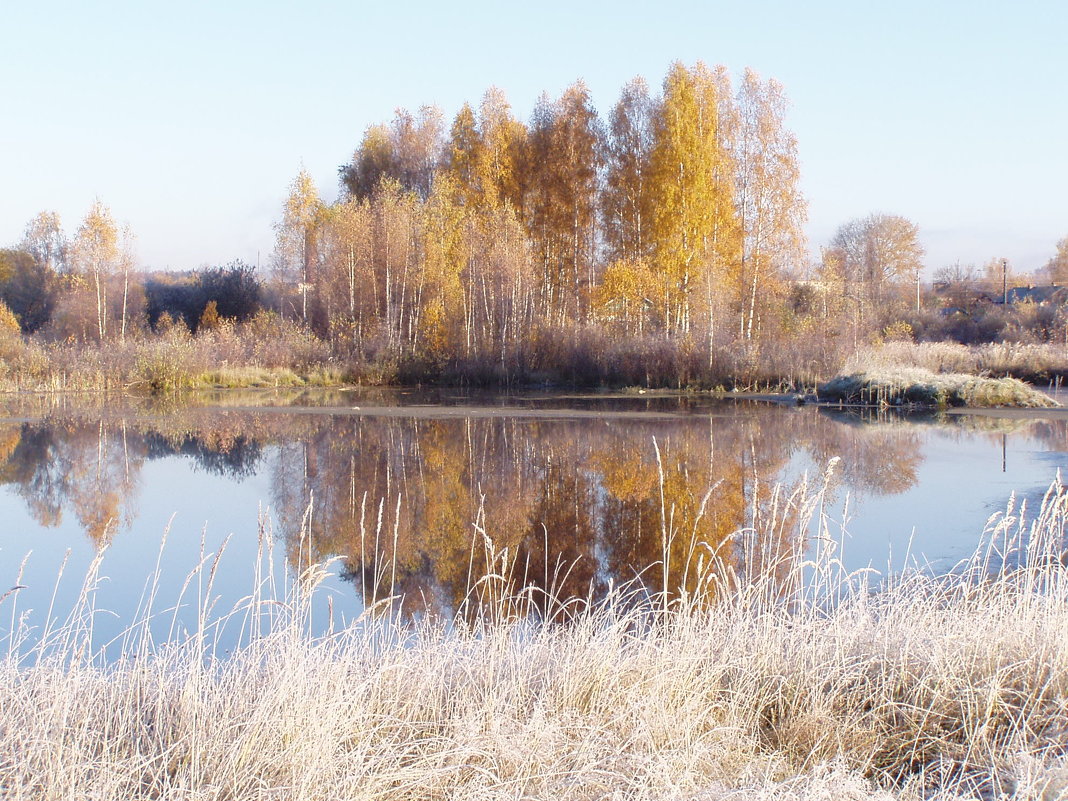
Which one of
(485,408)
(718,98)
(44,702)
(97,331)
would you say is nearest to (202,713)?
(44,702)

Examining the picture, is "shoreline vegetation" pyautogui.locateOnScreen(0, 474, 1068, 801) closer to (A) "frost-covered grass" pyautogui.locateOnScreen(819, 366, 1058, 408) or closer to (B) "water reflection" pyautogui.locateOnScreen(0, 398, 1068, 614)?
(B) "water reflection" pyautogui.locateOnScreen(0, 398, 1068, 614)

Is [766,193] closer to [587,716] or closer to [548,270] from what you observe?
[548,270]

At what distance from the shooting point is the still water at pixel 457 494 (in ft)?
22.6

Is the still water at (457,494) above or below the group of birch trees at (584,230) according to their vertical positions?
below

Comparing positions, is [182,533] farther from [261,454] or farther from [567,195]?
[567,195]

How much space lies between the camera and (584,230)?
1379 inches

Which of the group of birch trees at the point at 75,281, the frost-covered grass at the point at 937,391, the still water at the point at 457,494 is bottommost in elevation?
the still water at the point at 457,494

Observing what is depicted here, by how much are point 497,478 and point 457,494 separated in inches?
42.1

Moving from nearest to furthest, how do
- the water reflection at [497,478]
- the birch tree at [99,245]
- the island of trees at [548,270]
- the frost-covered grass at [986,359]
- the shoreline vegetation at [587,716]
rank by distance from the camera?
the shoreline vegetation at [587,716] < the water reflection at [497,478] < the frost-covered grass at [986,359] < the island of trees at [548,270] < the birch tree at [99,245]

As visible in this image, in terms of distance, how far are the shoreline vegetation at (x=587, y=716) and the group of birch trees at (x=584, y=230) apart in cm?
2315

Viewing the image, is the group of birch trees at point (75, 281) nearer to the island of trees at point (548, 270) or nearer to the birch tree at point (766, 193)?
the island of trees at point (548, 270)

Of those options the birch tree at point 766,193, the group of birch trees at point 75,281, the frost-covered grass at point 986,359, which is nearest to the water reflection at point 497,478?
the frost-covered grass at point 986,359

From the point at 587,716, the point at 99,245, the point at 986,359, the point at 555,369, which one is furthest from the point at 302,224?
the point at 587,716

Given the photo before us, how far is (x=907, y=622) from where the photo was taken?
4555 millimetres
